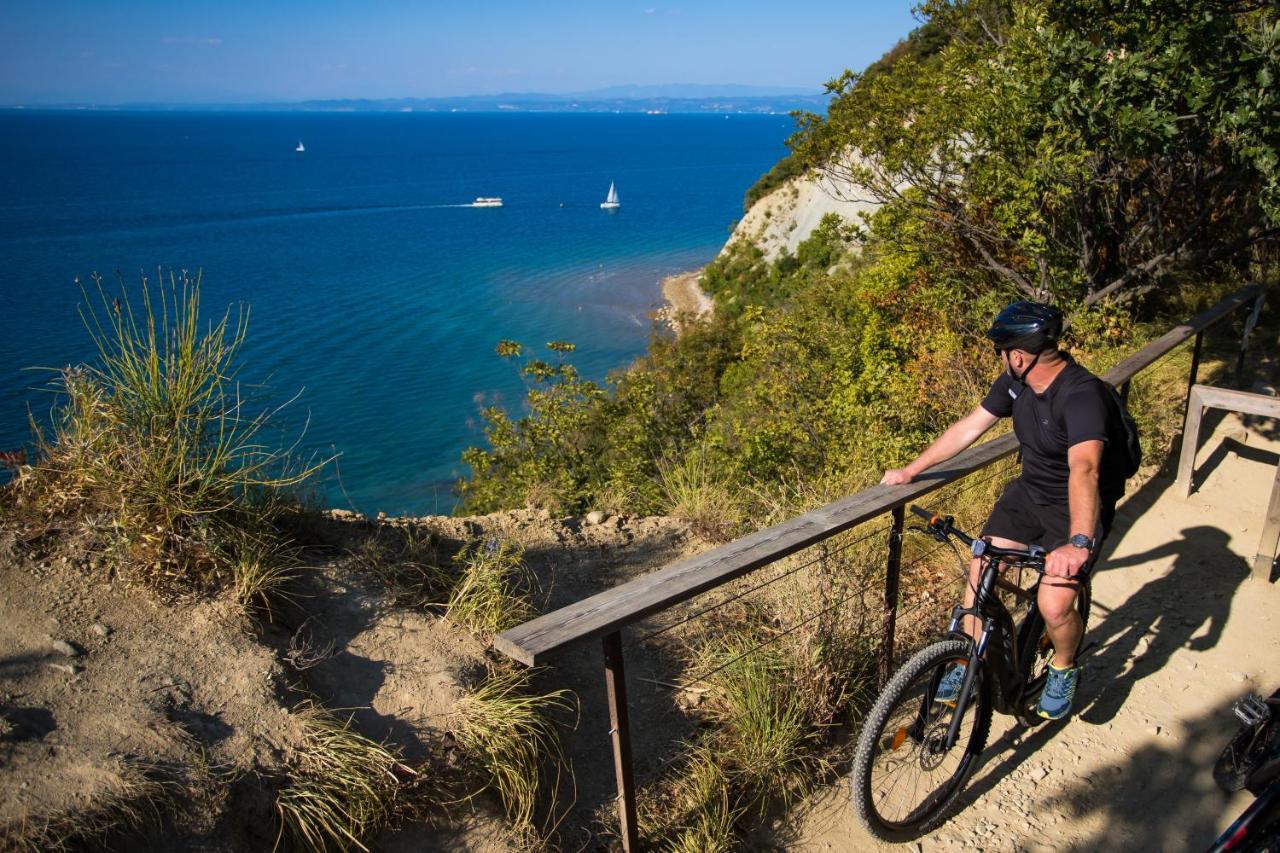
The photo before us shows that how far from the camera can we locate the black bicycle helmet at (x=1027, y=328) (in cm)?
322

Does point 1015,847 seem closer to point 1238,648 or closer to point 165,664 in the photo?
point 1238,648

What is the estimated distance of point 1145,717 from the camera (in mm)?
3926

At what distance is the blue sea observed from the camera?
3122cm

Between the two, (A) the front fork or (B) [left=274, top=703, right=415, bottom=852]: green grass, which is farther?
(A) the front fork

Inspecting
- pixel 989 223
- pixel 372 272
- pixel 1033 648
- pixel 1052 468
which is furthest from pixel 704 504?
pixel 372 272

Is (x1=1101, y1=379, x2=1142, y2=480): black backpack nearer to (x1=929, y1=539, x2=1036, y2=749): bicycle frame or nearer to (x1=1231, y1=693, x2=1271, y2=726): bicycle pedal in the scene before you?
(x1=929, y1=539, x2=1036, y2=749): bicycle frame

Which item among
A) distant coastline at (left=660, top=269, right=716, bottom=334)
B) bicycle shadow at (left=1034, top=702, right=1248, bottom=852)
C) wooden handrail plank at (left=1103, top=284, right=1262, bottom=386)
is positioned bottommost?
distant coastline at (left=660, top=269, right=716, bottom=334)

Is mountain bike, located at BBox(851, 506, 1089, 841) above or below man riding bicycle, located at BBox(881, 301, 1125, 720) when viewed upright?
below

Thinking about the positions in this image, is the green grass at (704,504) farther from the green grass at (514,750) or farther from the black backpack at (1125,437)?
the black backpack at (1125,437)

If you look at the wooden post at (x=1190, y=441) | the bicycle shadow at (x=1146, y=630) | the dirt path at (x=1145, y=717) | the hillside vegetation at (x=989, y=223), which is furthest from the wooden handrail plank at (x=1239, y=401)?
the hillside vegetation at (x=989, y=223)

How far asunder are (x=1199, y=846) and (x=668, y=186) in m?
117

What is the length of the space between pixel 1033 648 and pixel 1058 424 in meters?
0.99

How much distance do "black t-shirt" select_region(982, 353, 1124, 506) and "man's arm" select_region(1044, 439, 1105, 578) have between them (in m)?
0.05

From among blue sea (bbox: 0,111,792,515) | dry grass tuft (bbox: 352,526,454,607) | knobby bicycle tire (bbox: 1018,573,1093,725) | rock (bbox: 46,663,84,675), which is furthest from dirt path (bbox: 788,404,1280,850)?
blue sea (bbox: 0,111,792,515)
